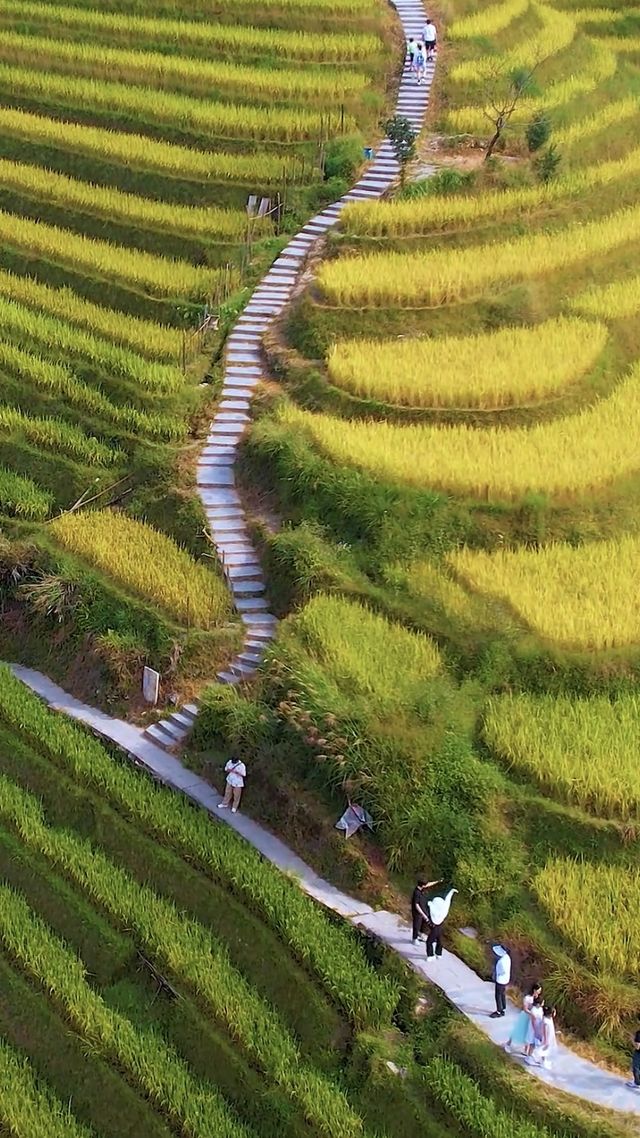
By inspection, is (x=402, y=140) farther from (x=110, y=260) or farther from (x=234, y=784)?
(x=234, y=784)

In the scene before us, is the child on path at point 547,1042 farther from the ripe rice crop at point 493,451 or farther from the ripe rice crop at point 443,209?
the ripe rice crop at point 443,209

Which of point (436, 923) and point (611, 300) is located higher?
point (611, 300)

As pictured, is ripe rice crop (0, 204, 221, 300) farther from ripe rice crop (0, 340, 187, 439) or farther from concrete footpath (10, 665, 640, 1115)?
concrete footpath (10, 665, 640, 1115)

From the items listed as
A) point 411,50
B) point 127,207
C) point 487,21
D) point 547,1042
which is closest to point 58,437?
point 127,207

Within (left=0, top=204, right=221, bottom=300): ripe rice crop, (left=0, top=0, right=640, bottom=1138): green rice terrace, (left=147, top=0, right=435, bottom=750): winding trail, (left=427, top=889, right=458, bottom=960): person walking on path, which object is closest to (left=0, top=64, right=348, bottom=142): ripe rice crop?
(left=0, top=0, right=640, bottom=1138): green rice terrace

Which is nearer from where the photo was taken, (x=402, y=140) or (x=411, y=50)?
(x=402, y=140)

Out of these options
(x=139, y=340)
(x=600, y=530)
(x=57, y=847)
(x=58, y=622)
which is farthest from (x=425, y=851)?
(x=139, y=340)

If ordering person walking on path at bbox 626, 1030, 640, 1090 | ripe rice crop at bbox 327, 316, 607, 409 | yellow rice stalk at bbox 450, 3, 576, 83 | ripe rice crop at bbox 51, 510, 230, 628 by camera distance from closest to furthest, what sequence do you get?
person walking on path at bbox 626, 1030, 640, 1090 < ripe rice crop at bbox 51, 510, 230, 628 < ripe rice crop at bbox 327, 316, 607, 409 < yellow rice stalk at bbox 450, 3, 576, 83
